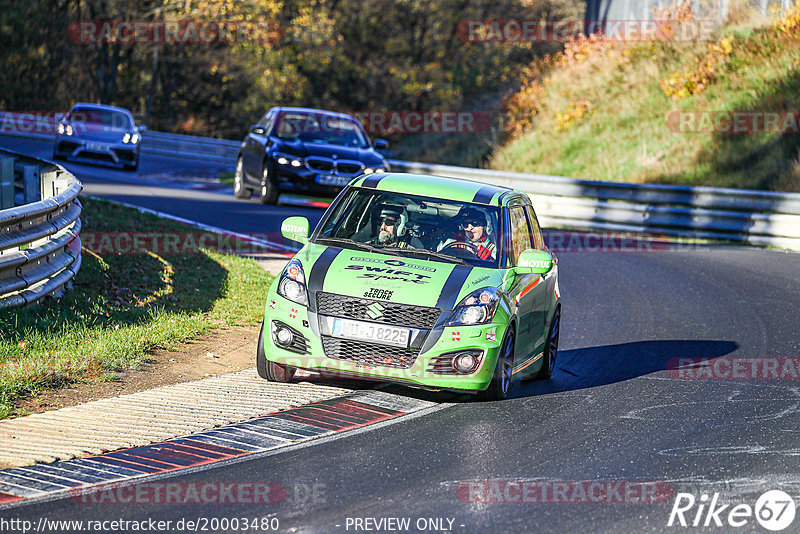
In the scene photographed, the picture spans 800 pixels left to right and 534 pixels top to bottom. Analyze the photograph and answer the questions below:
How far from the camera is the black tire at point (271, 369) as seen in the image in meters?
8.34

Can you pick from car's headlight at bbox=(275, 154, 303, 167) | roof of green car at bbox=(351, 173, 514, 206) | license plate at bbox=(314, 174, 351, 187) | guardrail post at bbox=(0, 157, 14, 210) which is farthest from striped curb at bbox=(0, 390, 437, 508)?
car's headlight at bbox=(275, 154, 303, 167)

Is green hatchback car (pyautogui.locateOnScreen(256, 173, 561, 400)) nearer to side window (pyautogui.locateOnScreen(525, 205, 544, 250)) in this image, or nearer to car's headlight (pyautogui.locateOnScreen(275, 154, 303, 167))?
side window (pyautogui.locateOnScreen(525, 205, 544, 250))

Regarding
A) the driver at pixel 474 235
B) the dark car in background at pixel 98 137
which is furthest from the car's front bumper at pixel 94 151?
the driver at pixel 474 235

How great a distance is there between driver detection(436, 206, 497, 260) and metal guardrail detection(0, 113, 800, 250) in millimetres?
12209

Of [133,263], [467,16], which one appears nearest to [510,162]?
[467,16]

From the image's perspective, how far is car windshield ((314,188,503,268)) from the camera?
8703 mm

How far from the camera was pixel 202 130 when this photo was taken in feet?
153

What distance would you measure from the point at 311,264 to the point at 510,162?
24.2 meters

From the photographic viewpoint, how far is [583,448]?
23.5 feet

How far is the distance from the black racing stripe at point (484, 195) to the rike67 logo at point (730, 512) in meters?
3.52

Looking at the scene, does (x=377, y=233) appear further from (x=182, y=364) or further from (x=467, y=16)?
(x=467, y=16)

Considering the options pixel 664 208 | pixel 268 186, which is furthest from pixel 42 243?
pixel 664 208

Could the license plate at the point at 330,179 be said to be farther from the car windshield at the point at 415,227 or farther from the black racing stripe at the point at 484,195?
the car windshield at the point at 415,227

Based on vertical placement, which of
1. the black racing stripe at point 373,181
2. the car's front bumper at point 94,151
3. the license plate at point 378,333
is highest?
the black racing stripe at point 373,181
